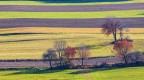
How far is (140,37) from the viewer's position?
353ft

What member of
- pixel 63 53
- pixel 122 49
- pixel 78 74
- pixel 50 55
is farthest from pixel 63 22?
pixel 78 74

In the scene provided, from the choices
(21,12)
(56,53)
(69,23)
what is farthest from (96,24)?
(56,53)

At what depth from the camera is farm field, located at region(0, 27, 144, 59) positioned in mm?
94250

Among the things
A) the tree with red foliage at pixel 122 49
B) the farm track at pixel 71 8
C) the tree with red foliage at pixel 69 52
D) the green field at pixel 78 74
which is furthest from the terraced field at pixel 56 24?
the green field at pixel 78 74

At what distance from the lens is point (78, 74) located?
255ft

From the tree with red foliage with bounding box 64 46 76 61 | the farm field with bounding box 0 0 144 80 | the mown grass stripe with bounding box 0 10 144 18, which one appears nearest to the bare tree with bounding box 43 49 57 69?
the farm field with bounding box 0 0 144 80

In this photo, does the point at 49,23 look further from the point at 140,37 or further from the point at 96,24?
the point at 140,37

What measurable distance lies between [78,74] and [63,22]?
→ 50420 mm

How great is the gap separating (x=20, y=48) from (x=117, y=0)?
235ft

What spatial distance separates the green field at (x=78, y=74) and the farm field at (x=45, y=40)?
36.9ft

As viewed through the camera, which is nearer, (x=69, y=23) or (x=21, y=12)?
(x=69, y=23)

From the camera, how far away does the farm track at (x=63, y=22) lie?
12262cm

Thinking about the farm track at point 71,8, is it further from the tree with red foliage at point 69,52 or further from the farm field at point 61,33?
the tree with red foliage at point 69,52

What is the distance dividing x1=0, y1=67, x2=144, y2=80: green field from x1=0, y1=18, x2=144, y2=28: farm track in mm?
42309
